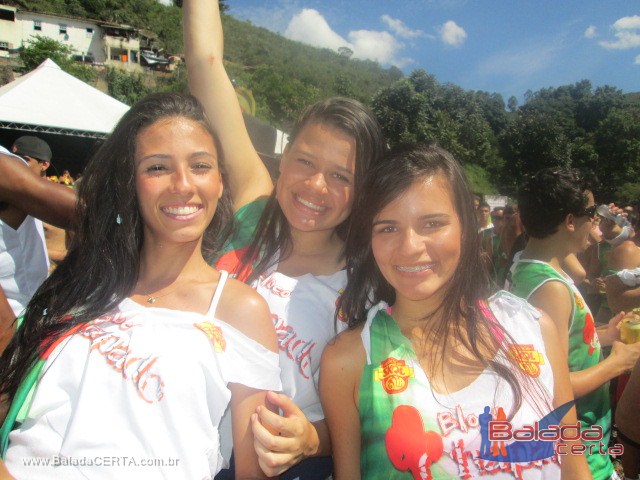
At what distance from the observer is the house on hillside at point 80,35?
2140 inches

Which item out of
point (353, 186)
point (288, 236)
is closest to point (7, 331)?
point (288, 236)

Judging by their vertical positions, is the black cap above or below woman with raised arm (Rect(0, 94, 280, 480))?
above

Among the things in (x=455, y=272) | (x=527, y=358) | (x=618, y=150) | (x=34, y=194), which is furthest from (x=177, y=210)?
(x=618, y=150)

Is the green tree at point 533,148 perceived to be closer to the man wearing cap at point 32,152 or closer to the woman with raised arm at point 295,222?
the man wearing cap at point 32,152

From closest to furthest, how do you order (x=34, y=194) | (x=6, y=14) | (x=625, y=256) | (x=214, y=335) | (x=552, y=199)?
(x=214, y=335)
(x=34, y=194)
(x=552, y=199)
(x=625, y=256)
(x=6, y=14)

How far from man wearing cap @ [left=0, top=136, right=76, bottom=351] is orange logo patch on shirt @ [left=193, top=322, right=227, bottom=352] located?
896 millimetres

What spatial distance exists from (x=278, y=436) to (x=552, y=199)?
200 centimetres

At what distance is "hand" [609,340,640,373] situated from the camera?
2.10 metres

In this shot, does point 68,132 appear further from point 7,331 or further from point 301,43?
point 301,43

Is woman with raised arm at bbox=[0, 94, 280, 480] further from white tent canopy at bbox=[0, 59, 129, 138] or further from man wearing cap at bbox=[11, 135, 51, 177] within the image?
white tent canopy at bbox=[0, 59, 129, 138]

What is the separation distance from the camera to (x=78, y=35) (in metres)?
60.2

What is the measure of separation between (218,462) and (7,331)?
87 cm

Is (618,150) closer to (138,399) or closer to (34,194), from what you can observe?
(34,194)

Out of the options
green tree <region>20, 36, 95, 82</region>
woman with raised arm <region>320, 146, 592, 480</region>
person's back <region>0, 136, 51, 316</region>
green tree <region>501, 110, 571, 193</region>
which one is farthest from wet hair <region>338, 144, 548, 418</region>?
green tree <region>501, 110, 571, 193</region>
